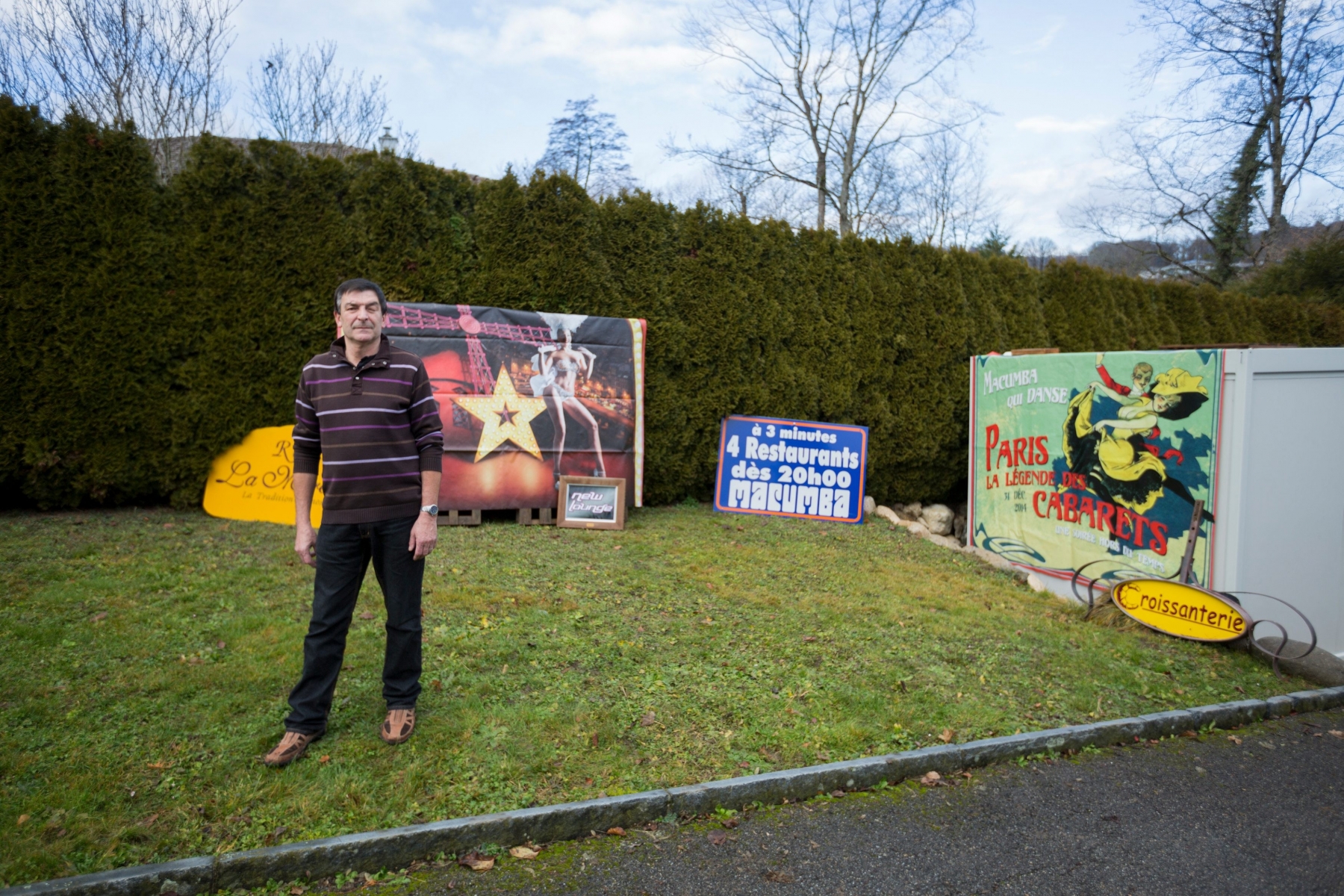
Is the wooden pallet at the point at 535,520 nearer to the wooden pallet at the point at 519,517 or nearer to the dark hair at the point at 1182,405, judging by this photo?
the wooden pallet at the point at 519,517

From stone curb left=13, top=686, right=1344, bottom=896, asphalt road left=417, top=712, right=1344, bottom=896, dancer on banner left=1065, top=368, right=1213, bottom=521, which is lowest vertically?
asphalt road left=417, top=712, right=1344, bottom=896

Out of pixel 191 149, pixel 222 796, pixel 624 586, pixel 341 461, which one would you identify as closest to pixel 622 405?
pixel 624 586

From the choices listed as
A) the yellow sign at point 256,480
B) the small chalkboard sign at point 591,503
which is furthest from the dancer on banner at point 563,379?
the yellow sign at point 256,480

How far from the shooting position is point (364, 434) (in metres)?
3.48

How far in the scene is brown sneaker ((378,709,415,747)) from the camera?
362 cm

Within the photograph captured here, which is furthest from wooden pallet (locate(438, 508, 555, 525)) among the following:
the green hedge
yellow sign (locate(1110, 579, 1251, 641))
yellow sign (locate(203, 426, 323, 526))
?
yellow sign (locate(1110, 579, 1251, 641))

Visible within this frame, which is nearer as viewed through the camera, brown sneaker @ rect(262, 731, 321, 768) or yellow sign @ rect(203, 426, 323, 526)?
brown sneaker @ rect(262, 731, 321, 768)

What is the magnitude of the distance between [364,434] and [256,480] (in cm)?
516

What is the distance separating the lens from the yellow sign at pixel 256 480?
7.72m

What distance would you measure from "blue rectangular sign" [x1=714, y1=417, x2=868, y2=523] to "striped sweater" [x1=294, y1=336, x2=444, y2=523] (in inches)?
253

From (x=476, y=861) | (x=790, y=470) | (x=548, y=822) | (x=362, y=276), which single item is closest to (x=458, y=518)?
(x=362, y=276)

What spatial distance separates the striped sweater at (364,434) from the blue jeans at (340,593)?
0.08 m

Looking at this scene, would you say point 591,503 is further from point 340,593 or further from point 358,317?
point 358,317

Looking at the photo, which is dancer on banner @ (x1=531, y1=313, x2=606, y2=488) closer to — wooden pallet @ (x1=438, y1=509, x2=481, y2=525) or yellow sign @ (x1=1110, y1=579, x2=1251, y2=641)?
wooden pallet @ (x1=438, y1=509, x2=481, y2=525)
